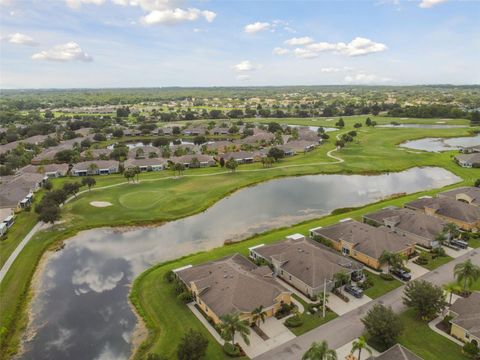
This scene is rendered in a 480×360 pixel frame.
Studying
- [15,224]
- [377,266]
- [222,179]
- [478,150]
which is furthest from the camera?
[478,150]

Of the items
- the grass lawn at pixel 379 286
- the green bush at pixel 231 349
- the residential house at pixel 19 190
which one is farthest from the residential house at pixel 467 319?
the residential house at pixel 19 190

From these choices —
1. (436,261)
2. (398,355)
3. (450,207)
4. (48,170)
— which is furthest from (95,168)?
(398,355)

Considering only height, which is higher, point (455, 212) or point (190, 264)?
point (455, 212)

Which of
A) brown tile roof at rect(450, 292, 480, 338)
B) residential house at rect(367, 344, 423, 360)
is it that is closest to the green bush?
residential house at rect(367, 344, 423, 360)

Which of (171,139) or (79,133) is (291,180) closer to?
(171,139)

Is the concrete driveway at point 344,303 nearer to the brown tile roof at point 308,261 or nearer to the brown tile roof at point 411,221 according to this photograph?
the brown tile roof at point 308,261

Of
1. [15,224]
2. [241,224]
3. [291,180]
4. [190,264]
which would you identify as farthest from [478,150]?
[15,224]
